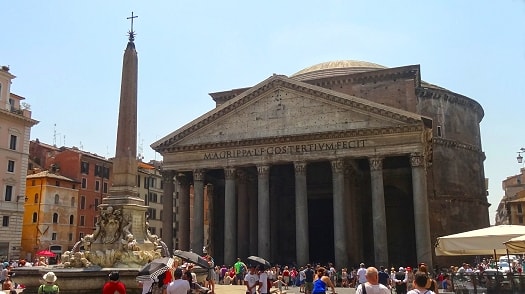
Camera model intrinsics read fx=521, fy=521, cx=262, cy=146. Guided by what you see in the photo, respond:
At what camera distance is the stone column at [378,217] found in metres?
25.8

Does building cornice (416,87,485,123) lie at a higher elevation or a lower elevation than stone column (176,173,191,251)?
higher

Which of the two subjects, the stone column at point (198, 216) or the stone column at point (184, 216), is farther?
the stone column at point (184, 216)

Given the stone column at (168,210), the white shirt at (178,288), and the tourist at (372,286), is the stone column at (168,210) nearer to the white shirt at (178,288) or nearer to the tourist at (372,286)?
the white shirt at (178,288)

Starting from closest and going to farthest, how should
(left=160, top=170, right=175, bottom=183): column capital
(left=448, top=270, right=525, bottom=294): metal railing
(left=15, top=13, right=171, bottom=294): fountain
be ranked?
(left=15, top=13, right=171, bottom=294): fountain
(left=448, top=270, right=525, bottom=294): metal railing
(left=160, top=170, right=175, bottom=183): column capital

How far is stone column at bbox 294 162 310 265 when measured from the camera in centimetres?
2708

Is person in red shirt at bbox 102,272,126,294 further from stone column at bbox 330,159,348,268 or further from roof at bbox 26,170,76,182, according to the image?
roof at bbox 26,170,76,182

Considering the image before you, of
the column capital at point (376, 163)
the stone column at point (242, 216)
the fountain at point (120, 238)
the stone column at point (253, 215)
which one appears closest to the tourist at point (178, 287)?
the fountain at point (120, 238)

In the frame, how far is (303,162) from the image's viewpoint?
28.4 meters

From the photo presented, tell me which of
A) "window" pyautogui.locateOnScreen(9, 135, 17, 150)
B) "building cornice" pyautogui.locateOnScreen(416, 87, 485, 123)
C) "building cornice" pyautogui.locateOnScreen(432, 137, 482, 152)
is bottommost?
"window" pyautogui.locateOnScreen(9, 135, 17, 150)

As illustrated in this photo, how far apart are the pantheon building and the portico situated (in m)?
0.06

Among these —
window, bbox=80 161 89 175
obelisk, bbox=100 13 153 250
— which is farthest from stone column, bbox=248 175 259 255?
obelisk, bbox=100 13 153 250

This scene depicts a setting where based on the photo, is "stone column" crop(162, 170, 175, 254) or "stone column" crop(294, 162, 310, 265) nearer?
"stone column" crop(294, 162, 310, 265)

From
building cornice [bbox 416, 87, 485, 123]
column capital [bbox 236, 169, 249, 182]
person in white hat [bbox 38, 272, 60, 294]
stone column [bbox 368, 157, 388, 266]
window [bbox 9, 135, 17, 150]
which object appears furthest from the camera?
building cornice [bbox 416, 87, 485, 123]

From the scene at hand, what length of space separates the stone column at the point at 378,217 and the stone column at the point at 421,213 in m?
1.58
